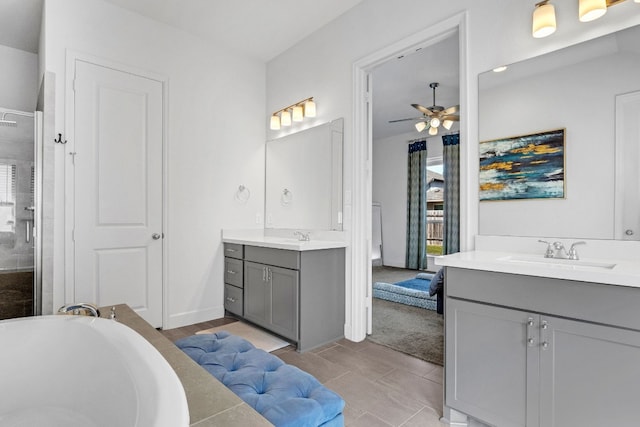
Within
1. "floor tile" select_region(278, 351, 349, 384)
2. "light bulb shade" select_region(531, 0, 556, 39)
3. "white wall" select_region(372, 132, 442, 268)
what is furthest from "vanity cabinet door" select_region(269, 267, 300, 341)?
"white wall" select_region(372, 132, 442, 268)

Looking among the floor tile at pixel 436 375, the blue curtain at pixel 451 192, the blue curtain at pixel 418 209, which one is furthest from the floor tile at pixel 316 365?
the blue curtain at pixel 418 209

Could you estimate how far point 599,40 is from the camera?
168 centimetres

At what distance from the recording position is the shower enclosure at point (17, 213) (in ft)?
9.43

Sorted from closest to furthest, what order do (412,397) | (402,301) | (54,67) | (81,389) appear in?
(81,389) < (412,397) < (54,67) < (402,301)

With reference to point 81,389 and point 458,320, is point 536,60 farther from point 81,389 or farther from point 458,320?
point 81,389

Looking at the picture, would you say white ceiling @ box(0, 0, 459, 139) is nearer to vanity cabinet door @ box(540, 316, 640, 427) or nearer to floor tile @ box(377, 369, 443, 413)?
vanity cabinet door @ box(540, 316, 640, 427)

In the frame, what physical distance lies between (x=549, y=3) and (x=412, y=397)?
2.33 m

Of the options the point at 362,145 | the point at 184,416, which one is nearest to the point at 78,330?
the point at 184,416

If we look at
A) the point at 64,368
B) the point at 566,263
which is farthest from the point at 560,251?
the point at 64,368

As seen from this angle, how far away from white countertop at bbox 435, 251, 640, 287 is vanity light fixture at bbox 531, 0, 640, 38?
1191 millimetres

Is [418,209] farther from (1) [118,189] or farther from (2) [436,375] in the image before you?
(1) [118,189]

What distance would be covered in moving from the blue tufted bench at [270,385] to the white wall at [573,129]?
1426 millimetres

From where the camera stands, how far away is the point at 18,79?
344cm

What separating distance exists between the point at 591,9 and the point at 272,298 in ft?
9.00
